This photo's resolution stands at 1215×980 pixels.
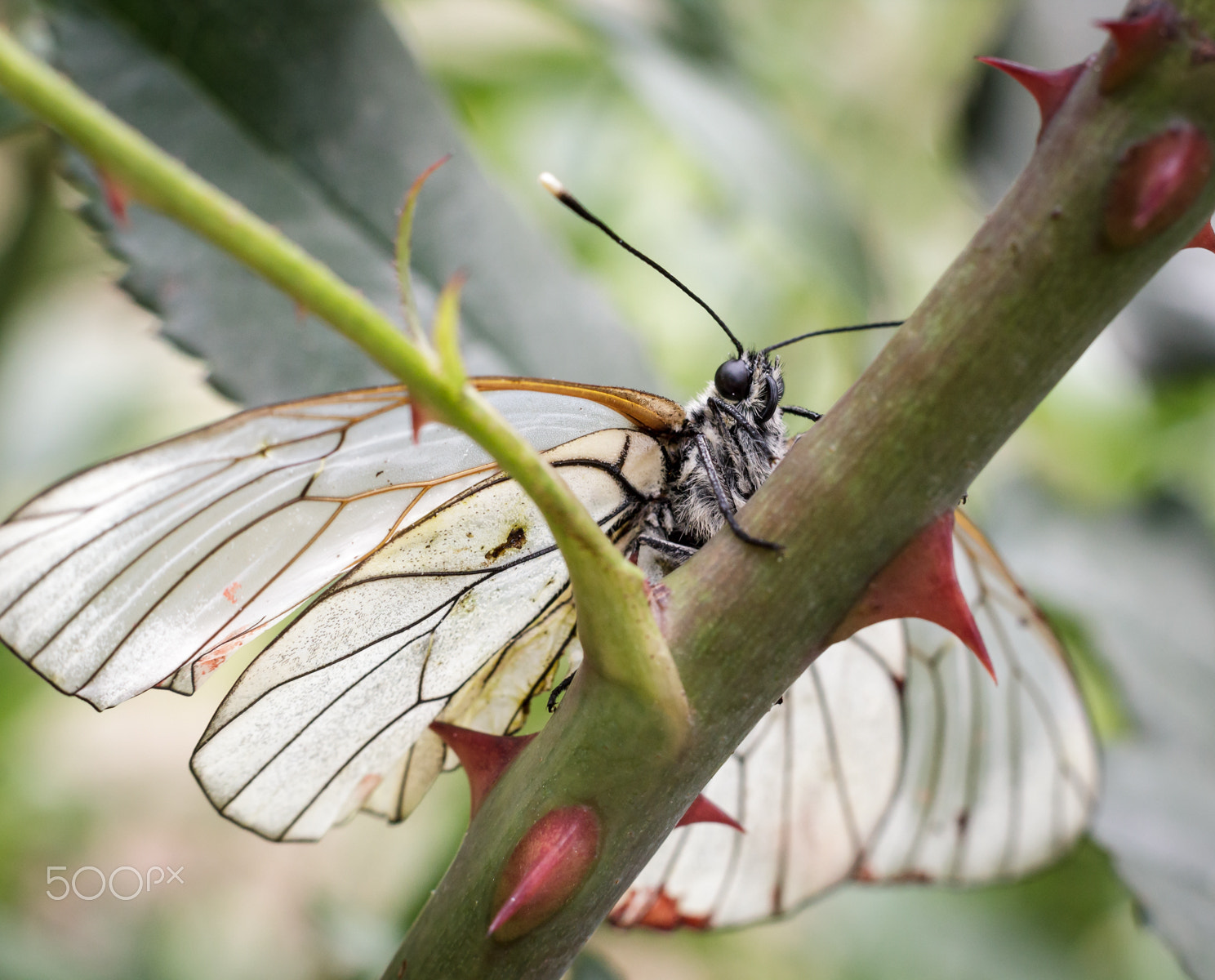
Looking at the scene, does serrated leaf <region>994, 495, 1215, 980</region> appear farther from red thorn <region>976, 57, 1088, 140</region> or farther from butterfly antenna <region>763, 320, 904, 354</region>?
red thorn <region>976, 57, 1088, 140</region>

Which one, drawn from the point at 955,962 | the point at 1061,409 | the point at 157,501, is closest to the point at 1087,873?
the point at 955,962

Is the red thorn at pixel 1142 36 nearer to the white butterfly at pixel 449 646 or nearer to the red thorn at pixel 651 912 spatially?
the white butterfly at pixel 449 646

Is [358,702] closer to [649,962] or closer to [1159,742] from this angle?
[1159,742]

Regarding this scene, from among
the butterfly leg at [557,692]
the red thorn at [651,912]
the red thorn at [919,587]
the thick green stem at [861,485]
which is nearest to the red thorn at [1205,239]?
the thick green stem at [861,485]

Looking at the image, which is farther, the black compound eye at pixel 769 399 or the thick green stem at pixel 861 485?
the black compound eye at pixel 769 399

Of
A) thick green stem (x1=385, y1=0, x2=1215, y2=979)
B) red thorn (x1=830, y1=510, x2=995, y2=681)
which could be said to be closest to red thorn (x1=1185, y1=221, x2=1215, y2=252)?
thick green stem (x1=385, y1=0, x2=1215, y2=979)
